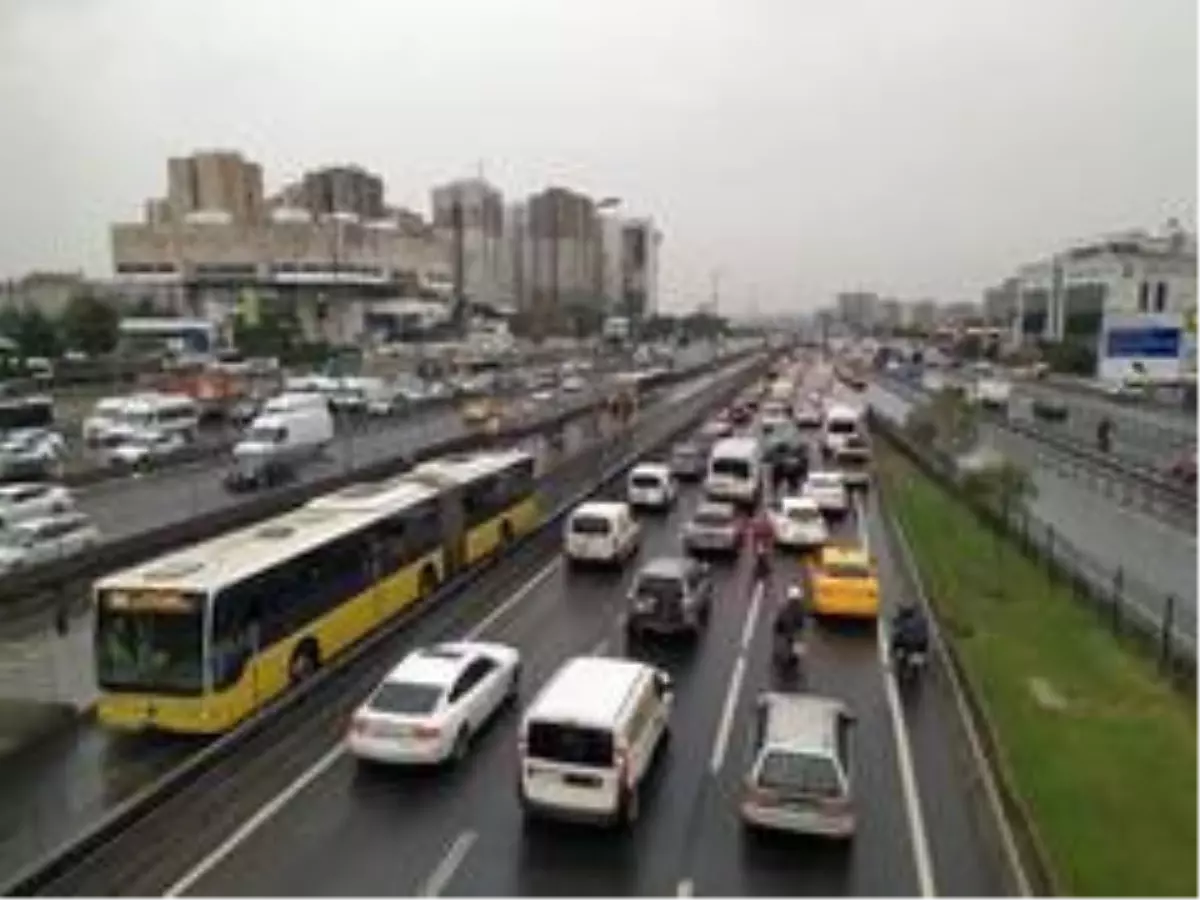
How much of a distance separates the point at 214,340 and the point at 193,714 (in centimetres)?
12004

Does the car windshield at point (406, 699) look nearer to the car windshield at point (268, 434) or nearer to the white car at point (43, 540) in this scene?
the white car at point (43, 540)

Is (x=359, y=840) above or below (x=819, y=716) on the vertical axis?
below

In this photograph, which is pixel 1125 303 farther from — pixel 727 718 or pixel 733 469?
pixel 727 718

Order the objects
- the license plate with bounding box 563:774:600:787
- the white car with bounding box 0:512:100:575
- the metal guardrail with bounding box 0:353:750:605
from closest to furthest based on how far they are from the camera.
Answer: the license plate with bounding box 563:774:600:787 → the metal guardrail with bounding box 0:353:750:605 → the white car with bounding box 0:512:100:575

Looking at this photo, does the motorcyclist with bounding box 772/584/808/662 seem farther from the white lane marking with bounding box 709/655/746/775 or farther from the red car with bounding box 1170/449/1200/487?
the red car with bounding box 1170/449/1200/487

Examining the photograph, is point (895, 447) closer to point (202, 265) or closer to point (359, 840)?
point (359, 840)

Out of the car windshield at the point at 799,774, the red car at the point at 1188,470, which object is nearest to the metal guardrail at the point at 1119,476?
the red car at the point at 1188,470

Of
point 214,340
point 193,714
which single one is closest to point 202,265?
point 214,340

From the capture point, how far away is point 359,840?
53.1ft

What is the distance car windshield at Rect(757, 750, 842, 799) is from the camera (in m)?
15.7

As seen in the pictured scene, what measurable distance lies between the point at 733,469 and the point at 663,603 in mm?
20500

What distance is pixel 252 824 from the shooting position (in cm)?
1661

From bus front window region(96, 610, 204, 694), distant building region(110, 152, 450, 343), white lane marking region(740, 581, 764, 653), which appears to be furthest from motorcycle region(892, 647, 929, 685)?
distant building region(110, 152, 450, 343)

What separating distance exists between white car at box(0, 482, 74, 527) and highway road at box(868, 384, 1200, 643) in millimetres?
30426
